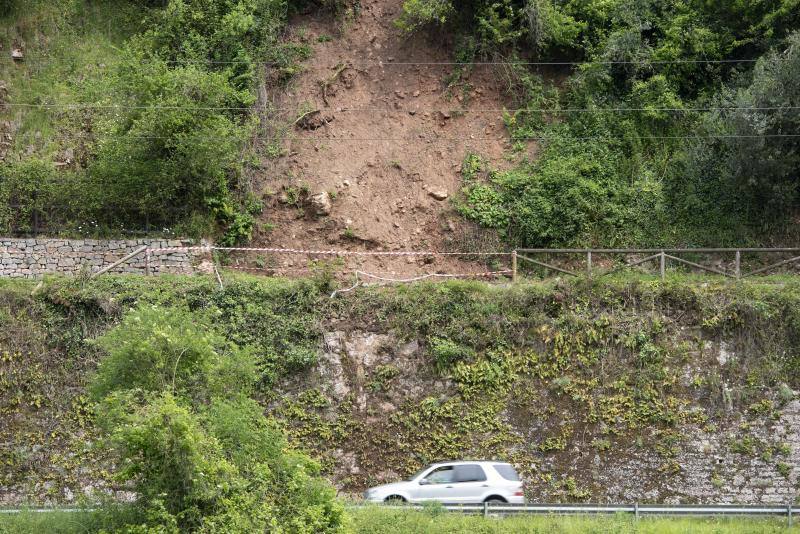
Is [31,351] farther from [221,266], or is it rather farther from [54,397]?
[221,266]

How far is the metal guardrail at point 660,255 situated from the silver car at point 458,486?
591cm

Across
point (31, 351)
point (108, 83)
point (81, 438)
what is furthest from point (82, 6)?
point (81, 438)

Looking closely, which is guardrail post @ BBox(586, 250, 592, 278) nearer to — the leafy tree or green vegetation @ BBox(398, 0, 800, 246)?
green vegetation @ BBox(398, 0, 800, 246)

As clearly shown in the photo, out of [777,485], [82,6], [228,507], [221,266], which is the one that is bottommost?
[777,485]

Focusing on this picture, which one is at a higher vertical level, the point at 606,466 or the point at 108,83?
the point at 108,83

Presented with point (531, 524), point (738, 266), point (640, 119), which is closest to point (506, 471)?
point (531, 524)

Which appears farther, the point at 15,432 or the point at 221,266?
the point at 221,266

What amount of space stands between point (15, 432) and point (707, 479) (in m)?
14.4

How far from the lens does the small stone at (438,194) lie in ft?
89.3

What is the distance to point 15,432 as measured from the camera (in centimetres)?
2178

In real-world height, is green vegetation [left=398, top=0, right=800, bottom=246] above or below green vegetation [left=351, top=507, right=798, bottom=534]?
above

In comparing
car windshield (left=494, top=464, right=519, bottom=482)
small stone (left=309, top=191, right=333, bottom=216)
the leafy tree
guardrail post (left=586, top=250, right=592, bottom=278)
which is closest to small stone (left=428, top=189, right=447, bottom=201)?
small stone (left=309, top=191, right=333, bottom=216)

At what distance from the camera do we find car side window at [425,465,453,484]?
1955 cm

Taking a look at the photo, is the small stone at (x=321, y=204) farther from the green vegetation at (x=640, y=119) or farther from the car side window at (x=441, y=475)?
the car side window at (x=441, y=475)
